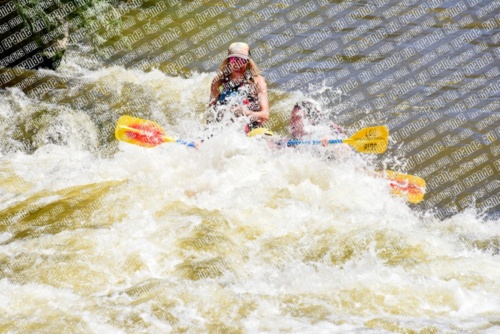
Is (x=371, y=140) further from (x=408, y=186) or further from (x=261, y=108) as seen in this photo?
(x=261, y=108)

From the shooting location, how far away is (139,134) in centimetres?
691

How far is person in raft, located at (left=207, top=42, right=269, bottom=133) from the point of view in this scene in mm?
7145

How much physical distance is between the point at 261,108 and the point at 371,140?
4.56 feet

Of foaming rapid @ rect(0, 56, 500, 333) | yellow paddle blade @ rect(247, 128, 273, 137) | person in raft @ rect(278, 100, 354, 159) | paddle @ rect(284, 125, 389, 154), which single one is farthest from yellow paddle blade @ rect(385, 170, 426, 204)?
yellow paddle blade @ rect(247, 128, 273, 137)

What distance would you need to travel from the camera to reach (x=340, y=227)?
17.1 feet

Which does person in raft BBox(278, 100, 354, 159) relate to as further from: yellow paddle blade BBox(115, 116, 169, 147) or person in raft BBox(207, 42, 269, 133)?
yellow paddle blade BBox(115, 116, 169, 147)

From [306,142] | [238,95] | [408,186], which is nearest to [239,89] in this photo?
[238,95]

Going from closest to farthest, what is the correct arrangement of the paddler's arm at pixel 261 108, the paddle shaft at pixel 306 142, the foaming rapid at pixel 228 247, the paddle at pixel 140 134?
the foaming rapid at pixel 228 247, the paddle shaft at pixel 306 142, the paddle at pixel 140 134, the paddler's arm at pixel 261 108

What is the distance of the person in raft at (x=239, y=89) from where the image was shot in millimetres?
7145

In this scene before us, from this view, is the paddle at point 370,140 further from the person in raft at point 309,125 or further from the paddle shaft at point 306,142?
the person in raft at point 309,125

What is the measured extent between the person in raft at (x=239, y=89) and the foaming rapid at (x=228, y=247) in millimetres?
317

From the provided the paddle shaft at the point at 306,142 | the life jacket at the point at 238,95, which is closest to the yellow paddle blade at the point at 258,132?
the paddle shaft at the point at 306,142

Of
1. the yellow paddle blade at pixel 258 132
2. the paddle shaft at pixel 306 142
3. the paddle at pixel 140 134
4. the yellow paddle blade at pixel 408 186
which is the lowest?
the yellow paddle blade at pixel 408 186

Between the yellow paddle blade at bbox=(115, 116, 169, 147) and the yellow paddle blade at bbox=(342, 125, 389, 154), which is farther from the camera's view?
the yellow paddle blade at bbox=(115, 116, 169, 147)
